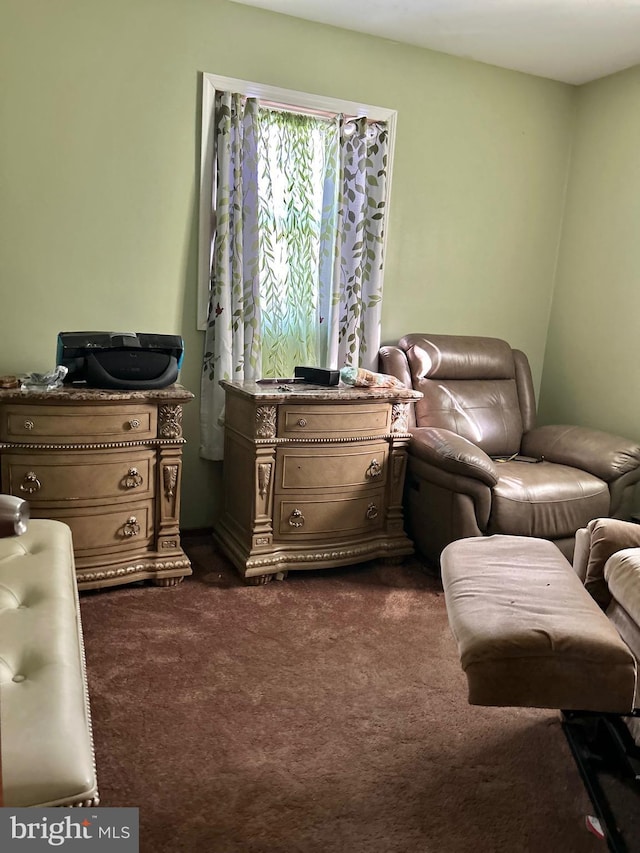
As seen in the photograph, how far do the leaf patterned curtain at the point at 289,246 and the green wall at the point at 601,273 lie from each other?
1220 millimetres

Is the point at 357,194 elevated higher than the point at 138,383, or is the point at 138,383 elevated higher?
the point at 357,194

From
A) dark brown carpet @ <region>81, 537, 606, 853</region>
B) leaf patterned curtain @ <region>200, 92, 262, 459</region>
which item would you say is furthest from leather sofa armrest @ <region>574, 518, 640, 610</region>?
leaf patterned curtain @ <region>200, 92, 262, 459</region>

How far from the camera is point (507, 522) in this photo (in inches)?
103

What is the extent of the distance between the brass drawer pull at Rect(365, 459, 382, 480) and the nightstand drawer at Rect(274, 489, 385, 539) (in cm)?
8

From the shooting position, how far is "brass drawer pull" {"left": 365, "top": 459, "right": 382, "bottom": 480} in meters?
2.79

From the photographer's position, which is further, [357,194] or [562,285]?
[562,285]

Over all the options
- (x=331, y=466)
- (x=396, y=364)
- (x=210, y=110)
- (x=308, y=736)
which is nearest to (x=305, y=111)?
(x=210, y=110)

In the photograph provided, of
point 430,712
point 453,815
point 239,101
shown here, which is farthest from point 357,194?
point 453,815

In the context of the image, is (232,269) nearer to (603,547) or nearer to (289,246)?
(289,246)

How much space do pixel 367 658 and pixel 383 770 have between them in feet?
1.71

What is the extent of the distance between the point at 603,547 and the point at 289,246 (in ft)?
6.44

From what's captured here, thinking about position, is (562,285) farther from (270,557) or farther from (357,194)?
(270,557)

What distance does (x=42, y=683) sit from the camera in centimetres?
114

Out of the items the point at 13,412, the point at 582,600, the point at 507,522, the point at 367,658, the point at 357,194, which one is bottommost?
the point at 367,658
